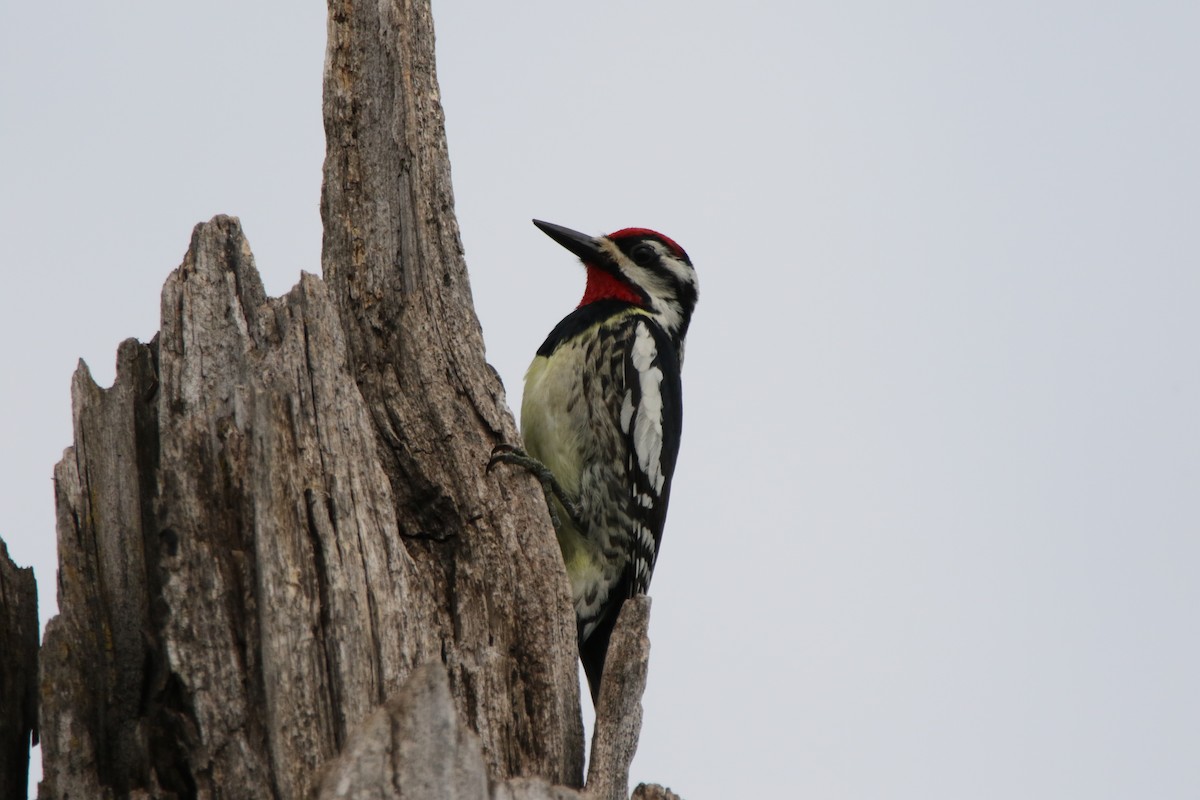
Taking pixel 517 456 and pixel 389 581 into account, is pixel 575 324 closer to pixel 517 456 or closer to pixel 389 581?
pixel 517 456

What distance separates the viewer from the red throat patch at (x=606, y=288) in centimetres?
498

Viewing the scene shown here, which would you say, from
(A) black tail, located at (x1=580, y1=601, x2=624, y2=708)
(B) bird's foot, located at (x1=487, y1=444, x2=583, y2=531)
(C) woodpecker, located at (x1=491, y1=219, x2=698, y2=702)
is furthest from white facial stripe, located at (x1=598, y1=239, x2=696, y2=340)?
(A) black tail, located at (x1=580, y1=601, x2=624, y2=708)

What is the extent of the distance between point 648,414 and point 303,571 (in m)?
2.09

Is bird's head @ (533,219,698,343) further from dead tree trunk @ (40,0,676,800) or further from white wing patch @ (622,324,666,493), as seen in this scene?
dead tree trunk @ (40,0,676,800)

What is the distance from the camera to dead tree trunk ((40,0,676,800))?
2.39 m

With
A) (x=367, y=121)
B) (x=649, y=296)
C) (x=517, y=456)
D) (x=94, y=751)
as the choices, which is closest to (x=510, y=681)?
(x=517, y=456)

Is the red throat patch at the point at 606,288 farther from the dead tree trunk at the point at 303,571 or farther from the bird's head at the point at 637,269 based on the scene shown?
the dead tree trunk at the point at 303,571

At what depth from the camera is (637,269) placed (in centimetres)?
506

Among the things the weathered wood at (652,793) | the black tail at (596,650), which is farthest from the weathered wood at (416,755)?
the black tail at (596,650)

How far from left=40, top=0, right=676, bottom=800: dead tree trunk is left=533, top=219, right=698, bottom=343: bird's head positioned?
1530mm

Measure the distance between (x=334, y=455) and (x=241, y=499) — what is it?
0.21 metres

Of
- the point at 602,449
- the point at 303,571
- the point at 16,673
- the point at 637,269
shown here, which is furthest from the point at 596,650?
the point at 16,673

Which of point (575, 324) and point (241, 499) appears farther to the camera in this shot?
point (575, 324)

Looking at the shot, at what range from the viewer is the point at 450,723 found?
7.57 feet
